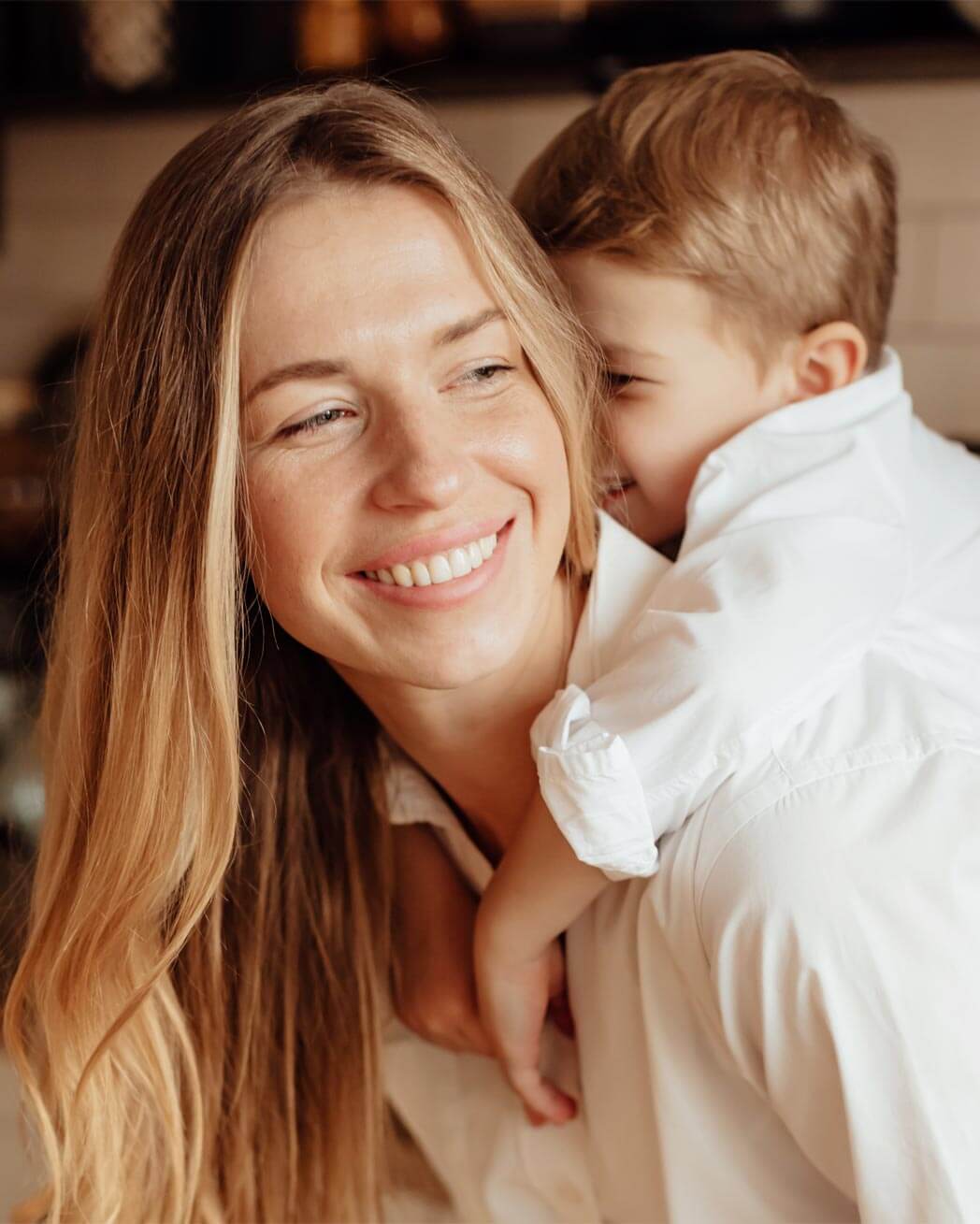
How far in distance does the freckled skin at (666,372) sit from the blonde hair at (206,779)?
64 millimetres

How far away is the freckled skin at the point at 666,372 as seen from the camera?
1166mm

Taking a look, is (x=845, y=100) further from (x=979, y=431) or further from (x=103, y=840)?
(x=103, y=840)

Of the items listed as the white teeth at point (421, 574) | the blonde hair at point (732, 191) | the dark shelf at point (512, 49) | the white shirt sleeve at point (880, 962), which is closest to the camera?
the white shirt sleeve at point (880, 962)

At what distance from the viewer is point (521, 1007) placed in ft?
3.73

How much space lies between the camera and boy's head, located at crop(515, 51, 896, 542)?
114 cm

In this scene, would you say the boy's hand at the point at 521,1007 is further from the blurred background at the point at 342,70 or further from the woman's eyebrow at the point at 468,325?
the blurred background at the point at 342,70

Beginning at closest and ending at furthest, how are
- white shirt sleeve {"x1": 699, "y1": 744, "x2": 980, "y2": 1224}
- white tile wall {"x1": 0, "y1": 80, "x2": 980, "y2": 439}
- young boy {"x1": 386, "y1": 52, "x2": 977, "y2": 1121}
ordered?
white shirt sleeve {"x1": 699, "y1": 744, "x2": 980, "y2": 1224} < young boy {"x1": 386, "y1": 52, "x2": 977, "y2": 1121} < white tile wall {"x1": 0, "y1": 80, "x2": 980, "y2": 439}

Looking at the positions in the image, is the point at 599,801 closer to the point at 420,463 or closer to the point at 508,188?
the point at 420,463

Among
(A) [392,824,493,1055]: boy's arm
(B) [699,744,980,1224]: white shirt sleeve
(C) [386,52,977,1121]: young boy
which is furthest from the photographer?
(A) [392,824,493,1055]: boy's arm

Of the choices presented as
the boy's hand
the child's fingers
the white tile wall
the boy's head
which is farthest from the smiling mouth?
the white tile wall

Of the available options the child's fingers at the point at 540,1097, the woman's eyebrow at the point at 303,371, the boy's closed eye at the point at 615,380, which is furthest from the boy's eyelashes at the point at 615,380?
the child's fingers at the point at 540,1097

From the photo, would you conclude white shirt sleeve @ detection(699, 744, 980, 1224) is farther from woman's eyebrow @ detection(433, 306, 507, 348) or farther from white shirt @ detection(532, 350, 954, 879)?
woman's eyebrow @ detection(433, 306, 507, 348)

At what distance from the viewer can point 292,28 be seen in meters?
2.28

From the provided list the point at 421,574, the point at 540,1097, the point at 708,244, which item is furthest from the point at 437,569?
the point at 540,1097
